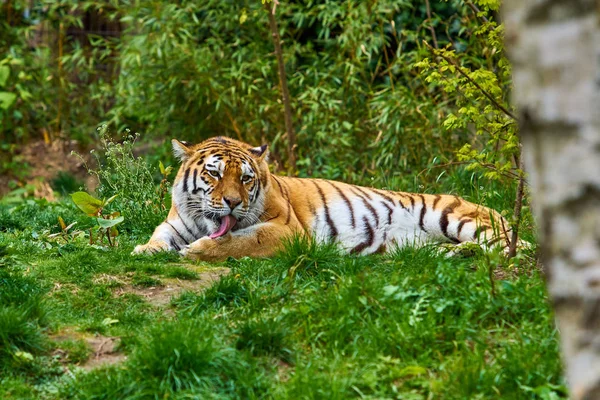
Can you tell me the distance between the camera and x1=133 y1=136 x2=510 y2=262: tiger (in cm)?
563

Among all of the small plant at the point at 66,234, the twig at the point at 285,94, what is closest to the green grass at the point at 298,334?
the small plant at the point at 66,234

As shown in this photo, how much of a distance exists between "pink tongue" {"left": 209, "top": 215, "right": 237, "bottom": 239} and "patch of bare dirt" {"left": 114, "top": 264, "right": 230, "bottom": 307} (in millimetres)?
609

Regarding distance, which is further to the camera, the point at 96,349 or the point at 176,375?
the point at 96,349

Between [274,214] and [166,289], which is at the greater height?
[274,214]

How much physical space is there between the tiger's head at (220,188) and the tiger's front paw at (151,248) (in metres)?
0.31

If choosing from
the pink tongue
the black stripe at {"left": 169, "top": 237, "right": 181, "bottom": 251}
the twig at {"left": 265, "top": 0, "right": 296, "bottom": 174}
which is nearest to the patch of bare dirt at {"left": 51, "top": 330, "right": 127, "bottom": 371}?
the pink tongue

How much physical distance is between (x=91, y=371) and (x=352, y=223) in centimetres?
315

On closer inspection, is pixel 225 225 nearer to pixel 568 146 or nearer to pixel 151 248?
pixel 151 248

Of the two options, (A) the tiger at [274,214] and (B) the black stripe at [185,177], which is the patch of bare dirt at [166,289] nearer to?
(A) the tiger at [274,214]

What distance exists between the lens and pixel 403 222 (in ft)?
21.1

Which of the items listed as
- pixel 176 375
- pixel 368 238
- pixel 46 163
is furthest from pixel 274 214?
pixel 46 163

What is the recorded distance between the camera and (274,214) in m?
5.97

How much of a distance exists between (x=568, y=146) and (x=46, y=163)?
10.6 meters

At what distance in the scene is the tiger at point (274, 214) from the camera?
563cm
